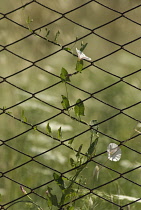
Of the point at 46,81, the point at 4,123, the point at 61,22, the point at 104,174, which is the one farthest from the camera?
the point at 61,22

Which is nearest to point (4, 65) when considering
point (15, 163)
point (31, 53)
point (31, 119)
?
point (31, 53)

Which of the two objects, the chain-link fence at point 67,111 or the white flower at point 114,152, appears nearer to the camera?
the white flower at point 114,152

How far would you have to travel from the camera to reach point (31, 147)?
3.78 meters

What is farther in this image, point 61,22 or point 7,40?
point 61,22

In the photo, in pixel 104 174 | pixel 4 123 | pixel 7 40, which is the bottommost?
pixel 104 174

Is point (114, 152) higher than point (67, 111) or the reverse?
the reverse

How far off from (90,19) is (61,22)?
224mm

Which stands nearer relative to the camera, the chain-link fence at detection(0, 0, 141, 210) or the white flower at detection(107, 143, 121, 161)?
the white flower at detection(107, 143, 121, 161)

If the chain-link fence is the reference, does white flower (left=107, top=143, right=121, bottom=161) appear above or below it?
below

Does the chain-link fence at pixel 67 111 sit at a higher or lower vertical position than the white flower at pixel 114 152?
higher

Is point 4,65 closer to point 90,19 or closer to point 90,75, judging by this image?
point 90,75

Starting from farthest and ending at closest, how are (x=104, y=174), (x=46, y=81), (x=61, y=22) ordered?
(x=61, y=22), (x=46, y=81), (x=104, y=174)

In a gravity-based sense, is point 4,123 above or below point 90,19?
below

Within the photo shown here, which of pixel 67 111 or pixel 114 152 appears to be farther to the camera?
pixel 67 111
